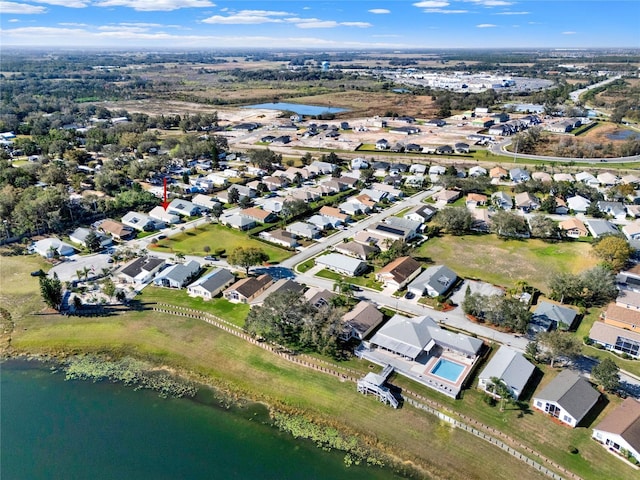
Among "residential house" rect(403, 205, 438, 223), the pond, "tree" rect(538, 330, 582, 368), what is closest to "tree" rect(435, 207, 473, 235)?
"residential house" rect(403, 205, 438, 223)

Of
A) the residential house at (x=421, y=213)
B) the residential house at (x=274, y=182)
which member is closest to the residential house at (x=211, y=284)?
the residential house at (x=421, y=213)

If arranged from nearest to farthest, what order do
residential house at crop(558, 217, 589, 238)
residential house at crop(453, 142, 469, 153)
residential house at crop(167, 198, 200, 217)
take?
residential house at crop(558, 217, 589, 238) → residential house at crop(167, 198, 200, 217) → residential house at crop(453, 142, 469, 153)

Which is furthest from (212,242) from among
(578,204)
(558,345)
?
(578,204)

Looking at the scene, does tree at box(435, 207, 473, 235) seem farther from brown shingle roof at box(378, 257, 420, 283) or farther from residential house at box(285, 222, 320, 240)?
residential house at box(285, 222, 320, 240)

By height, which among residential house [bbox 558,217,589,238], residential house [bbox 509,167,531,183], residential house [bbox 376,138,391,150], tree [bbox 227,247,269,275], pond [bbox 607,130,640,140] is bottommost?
tree [bbox 227,247,269,275]

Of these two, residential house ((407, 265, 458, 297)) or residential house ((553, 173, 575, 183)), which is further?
residential house ((553, 173, 575, 183))

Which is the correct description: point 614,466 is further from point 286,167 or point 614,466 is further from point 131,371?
point 286,167

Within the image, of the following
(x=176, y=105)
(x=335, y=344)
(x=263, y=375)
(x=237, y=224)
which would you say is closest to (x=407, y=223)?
(x=237, y=224)
